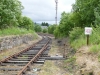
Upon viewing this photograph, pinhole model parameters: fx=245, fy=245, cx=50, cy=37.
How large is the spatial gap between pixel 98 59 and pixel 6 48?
11.5m

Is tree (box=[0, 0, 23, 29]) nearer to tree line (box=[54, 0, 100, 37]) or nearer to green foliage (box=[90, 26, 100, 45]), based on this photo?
tree line (box=[54, 0, 100, 37])

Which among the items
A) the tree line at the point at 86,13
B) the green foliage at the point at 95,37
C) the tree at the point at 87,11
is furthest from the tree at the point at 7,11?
the green foliage at the point at 95,37

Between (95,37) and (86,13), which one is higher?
(86,13)

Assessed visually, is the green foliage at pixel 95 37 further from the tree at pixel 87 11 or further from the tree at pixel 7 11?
the tree at pixel 7 11

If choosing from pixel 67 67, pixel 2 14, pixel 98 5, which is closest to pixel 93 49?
pixel 67 67

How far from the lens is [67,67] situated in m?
12.4

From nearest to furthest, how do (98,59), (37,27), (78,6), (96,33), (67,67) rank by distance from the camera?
(98,59)
(67,67)
(96,33)
(78,6)
(37,27)

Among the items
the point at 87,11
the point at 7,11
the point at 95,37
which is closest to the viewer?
the point at 95,37

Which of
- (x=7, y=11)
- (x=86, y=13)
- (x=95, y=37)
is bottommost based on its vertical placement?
(x=95, y=37)

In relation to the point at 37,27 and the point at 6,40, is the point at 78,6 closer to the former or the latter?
the point at 6,40

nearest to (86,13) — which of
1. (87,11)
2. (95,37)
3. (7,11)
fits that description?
(87,11)

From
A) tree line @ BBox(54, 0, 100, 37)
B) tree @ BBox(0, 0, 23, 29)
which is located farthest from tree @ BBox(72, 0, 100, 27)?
tree @ BBox(0, 0, 23, 29)

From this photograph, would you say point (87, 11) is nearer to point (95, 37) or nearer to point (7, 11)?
point (95, 37)

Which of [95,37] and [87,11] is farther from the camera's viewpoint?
[87,11]
